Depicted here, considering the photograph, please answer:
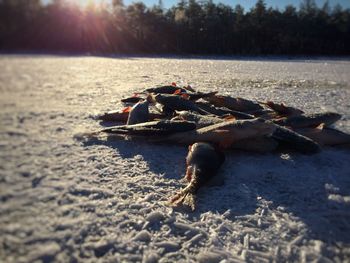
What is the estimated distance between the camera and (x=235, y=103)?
6141mm

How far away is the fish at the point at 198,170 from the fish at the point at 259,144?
0.55 m

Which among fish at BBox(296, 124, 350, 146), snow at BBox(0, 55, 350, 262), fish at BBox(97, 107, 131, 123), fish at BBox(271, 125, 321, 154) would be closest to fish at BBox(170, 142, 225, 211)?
snow at BBox(0, 55, 350, 262)

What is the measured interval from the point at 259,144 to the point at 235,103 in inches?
87.7

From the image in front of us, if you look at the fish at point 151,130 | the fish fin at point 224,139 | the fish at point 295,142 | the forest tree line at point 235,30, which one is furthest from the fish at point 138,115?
the forest tree line at point 235,30

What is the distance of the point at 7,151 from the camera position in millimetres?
674

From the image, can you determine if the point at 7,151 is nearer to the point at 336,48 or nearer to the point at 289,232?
the point at 289,232

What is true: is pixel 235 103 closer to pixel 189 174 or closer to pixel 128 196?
pixel 189 174

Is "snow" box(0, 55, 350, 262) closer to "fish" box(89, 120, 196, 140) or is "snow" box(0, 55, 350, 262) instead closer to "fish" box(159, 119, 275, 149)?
"fish" box(89, 120, 196, 140)

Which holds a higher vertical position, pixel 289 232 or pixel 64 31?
pixel 64 31

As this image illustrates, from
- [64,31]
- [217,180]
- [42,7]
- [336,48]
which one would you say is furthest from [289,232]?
[336,48]

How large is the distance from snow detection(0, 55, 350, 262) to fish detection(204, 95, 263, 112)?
194 centimetres

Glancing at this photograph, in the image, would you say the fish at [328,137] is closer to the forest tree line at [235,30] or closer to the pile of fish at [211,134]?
the pile of fish at [211,134]

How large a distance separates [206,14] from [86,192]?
46230mm

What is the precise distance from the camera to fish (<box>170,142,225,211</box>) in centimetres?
279
